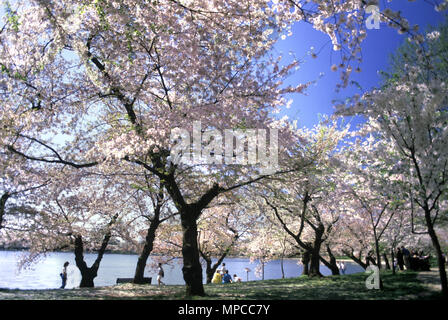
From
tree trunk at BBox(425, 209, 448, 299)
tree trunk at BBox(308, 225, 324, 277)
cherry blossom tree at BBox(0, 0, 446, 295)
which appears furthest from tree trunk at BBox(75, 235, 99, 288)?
tree trunk at BBox(425, 209, 448, 299)

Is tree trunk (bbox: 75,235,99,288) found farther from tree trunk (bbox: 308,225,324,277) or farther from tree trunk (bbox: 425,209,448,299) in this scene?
tree trunk (bbox: 425,209,448,299)

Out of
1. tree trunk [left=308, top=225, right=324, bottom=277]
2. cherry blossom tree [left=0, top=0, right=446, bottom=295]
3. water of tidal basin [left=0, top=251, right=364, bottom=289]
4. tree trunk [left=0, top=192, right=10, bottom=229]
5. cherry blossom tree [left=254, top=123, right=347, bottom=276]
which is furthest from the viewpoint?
water of tidal basin [left=0, top=251, right=364, bottom=289]

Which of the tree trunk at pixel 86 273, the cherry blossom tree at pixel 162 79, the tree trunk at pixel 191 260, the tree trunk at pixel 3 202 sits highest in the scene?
the cherry blossom tree at pixel 162 79

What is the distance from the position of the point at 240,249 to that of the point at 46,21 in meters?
24.8

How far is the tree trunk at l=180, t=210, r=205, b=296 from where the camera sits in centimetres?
944

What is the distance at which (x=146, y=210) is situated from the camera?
19016 millimetres

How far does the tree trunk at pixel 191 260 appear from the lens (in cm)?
944

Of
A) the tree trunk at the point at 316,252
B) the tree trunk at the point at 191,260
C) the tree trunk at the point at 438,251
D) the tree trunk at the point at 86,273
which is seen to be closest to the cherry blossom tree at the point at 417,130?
the tree trunk at the point at 438,251

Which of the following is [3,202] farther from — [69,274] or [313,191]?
[69,274]

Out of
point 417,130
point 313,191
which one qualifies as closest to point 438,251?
point 417,130

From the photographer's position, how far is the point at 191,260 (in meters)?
9.61

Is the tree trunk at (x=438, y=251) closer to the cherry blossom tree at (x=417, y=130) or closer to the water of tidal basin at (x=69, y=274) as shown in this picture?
the cherry blossom tree at (x=417, y=130)

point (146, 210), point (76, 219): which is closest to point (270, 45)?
point (146, 210)

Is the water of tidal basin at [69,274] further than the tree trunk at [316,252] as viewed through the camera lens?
Yes
